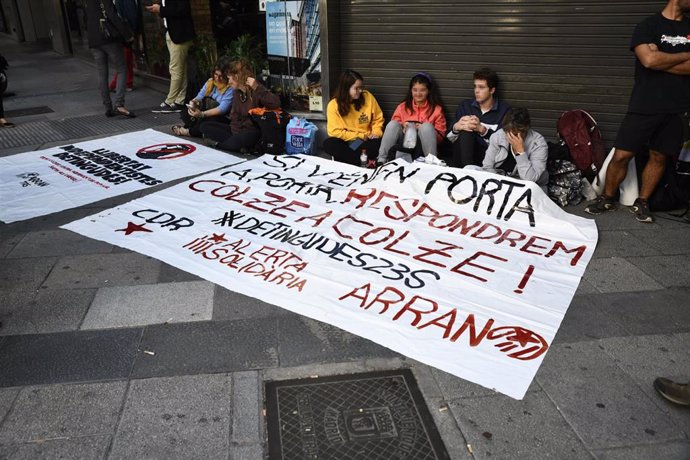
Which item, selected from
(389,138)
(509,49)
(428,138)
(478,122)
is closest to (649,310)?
(478,122)

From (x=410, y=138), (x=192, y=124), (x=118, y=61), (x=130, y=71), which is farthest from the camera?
(x=130, y=71)

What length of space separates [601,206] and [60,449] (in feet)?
15.0

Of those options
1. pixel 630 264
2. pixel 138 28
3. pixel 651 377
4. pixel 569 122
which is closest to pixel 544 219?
pixel 630 264

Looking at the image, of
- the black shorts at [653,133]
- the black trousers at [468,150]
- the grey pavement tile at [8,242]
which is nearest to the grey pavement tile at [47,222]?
the grey pavement tile at [8,242]

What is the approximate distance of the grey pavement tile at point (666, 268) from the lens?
12.6ft

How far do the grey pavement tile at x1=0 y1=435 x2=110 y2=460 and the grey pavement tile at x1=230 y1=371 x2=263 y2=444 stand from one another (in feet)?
1.83

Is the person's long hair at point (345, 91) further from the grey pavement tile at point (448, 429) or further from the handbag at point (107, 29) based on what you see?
the grey pavement tile at point (448, 429)

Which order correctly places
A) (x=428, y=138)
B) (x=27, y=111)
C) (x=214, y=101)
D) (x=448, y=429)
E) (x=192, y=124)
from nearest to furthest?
1. (x=448, y=429)
2. (x=428, y=138)
3. (x=214, y=101)
4. (x=192, y=124)
5. (x=27, y=111)

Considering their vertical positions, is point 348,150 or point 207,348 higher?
point 348,150

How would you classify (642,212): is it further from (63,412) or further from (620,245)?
(63,412)

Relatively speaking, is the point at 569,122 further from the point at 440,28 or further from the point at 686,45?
the point at 440,28

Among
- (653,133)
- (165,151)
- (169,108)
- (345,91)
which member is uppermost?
(345,91)

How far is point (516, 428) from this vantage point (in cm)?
250

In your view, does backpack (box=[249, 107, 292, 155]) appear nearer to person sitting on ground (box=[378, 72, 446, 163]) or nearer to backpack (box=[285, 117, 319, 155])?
backpack (box=[285, 117, 319, 155])
